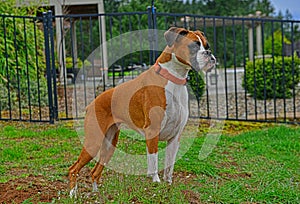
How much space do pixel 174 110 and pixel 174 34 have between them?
0.52m

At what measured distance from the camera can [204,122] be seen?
7.47 metres

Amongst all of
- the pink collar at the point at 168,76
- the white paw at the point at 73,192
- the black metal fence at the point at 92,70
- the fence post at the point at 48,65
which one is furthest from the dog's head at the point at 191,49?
the fence post at the point at 48,65

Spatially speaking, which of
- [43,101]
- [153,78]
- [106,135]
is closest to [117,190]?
[106,135]

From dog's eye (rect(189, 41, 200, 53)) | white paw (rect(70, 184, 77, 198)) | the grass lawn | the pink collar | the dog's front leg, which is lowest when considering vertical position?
the grass lawn

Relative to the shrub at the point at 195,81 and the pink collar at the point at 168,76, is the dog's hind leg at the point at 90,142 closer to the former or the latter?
the pink collar at the point at 168,76

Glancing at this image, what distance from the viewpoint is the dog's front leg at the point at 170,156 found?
11.1 feet

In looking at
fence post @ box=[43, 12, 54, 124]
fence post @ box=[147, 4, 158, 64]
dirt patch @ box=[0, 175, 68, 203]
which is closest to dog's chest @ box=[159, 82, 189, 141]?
dirt patch @ box=[0, 175, 68, 203]

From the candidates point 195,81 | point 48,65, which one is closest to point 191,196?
point 48,65

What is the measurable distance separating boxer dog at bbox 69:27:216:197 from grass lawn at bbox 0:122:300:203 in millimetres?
281

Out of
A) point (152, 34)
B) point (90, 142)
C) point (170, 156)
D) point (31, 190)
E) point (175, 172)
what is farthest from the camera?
point (152, 34)

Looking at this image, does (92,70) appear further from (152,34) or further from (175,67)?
(175,67)

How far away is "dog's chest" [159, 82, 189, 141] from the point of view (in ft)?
10.4

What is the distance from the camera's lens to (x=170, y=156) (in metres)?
3.43

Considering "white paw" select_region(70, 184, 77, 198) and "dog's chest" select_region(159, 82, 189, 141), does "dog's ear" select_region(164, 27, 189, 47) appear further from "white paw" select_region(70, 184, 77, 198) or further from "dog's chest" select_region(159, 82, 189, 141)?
"white paw" select_region(70, 184, 77, 198)
